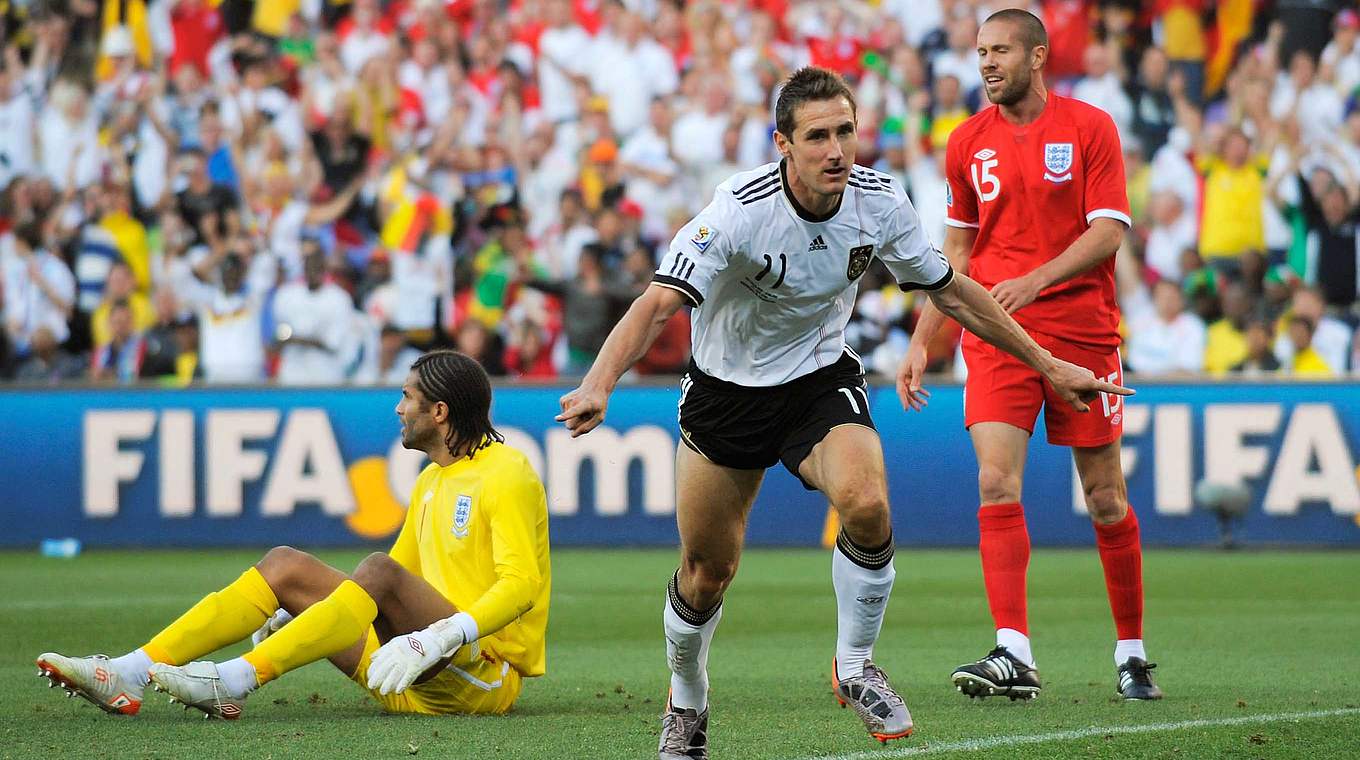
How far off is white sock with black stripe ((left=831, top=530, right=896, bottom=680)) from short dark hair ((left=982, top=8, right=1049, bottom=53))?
2.38 metres

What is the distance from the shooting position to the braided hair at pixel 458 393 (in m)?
6.46

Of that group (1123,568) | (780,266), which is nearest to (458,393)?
(780,266)

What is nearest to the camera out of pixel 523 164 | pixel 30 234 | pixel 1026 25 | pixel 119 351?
pixel 1026 25

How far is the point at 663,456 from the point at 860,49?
212 inches

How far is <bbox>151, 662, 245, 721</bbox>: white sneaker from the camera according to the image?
5.87 m

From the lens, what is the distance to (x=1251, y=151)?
15.9 metres

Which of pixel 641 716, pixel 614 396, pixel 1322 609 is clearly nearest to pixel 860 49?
pixel 614 396

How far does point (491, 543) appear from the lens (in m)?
6.36

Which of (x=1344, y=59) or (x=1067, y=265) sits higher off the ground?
(x=1344, y=59)

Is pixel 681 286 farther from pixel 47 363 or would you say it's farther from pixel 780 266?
pixel 47 363

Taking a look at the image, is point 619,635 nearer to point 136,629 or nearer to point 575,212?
point 136,629

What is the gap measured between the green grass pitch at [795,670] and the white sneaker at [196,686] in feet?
0.33

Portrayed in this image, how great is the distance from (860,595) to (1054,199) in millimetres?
2206

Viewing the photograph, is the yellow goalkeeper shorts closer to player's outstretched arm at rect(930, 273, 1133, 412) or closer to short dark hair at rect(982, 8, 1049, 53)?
player's outstretched arm at rect(930, 273, 1133, 412)
